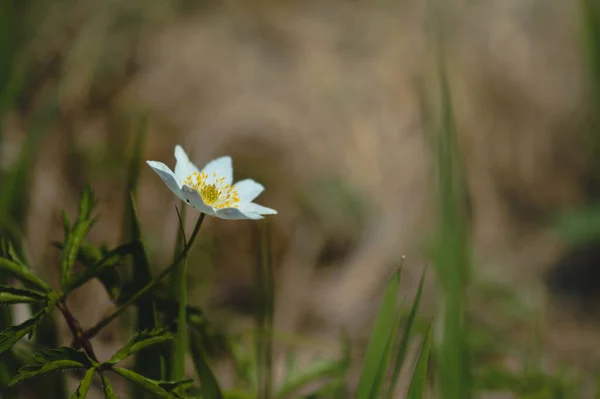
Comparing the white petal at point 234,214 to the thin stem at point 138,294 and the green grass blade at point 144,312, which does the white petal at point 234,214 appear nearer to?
the thin stem at point 138,294

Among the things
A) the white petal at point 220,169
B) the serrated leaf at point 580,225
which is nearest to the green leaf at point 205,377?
the white petal at point 220,169

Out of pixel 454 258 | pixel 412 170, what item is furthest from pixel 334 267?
pixel 454 258

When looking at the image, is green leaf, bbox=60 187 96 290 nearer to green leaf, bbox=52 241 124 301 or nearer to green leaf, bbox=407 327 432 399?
green leaf, bbox=52 241 124 301

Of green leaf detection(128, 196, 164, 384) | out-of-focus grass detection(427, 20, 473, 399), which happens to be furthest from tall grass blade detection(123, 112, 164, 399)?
out-of-focus grass detection(427, 20, 473, 399)

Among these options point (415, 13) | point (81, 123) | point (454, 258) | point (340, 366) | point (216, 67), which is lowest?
point (340, 366)

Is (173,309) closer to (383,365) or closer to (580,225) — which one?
(383,365)

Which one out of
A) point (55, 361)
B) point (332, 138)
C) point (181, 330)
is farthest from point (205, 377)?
point (332, 138)

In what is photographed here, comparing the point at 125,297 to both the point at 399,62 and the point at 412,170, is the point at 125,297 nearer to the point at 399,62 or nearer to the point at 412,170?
the point at 412,170
